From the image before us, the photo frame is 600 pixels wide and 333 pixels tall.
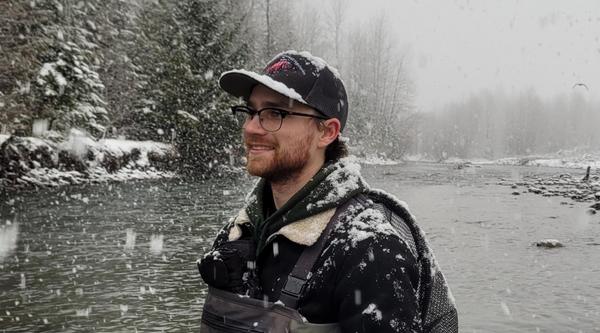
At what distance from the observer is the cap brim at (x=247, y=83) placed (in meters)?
2.01

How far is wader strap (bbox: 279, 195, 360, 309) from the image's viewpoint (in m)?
1.76

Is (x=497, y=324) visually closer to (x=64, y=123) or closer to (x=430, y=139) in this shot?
(x=64, y=123)

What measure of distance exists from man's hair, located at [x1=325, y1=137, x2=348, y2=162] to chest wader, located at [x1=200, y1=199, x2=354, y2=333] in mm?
363

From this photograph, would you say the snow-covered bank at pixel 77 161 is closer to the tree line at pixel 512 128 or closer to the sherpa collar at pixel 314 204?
the sherpa collar at pixel 314 204

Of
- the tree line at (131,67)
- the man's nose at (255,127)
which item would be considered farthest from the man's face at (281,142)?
the tree line at (131,67)

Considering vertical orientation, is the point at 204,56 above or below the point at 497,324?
above

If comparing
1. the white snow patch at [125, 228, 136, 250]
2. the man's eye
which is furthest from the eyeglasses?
the white snow patch at [125, 228, 136, 250]

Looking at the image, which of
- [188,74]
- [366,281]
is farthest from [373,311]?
[188,74]

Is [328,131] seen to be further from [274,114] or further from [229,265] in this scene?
[229,265]

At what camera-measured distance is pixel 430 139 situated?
9606 centimetres

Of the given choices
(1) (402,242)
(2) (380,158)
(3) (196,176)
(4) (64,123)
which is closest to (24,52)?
(4) (64,123)

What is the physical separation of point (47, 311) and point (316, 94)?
5554 mm

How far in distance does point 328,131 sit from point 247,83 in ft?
1.35

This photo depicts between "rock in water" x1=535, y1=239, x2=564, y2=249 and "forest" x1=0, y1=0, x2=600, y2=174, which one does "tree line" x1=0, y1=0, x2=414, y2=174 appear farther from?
"rock in water" x1=535, y1=239, x2=564, y2=249
